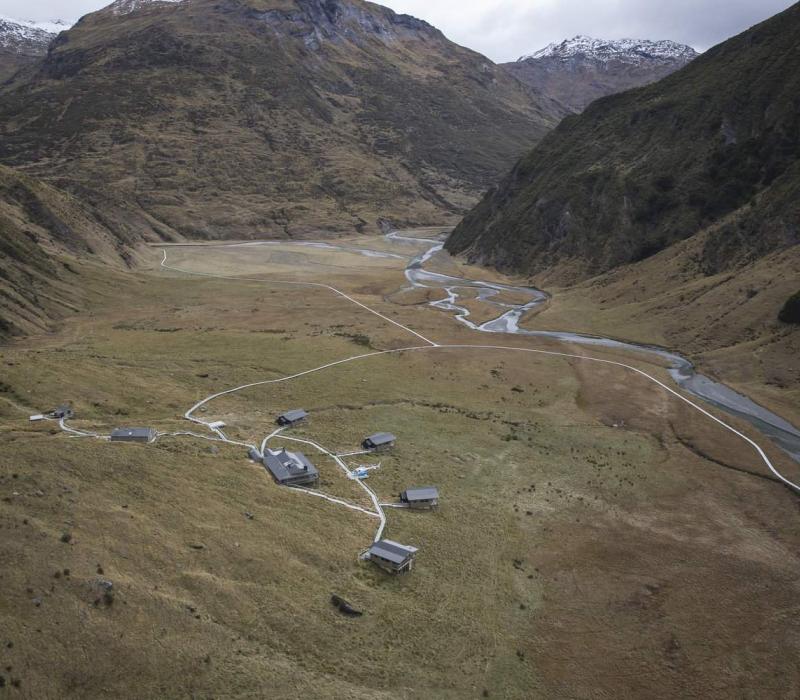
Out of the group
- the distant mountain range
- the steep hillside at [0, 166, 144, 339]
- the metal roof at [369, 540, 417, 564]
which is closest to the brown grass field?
the metal roof at [369, 540, 417, 564]

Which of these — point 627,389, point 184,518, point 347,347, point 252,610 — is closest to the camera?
point 252,610

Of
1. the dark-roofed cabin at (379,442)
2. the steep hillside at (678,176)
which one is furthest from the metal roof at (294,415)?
the steep hillside at (678,176)

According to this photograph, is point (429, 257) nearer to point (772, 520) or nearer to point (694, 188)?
point (694, 188)

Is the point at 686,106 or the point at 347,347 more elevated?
the point at 686,106

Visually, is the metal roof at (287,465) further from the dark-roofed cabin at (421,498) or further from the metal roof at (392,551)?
the metal roof at (392,551)

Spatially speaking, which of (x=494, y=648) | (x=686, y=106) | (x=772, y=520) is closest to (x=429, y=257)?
(x=686, y=106)

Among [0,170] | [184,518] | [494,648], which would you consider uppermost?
[0,170]

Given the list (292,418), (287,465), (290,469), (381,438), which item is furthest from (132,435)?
(381,438)
